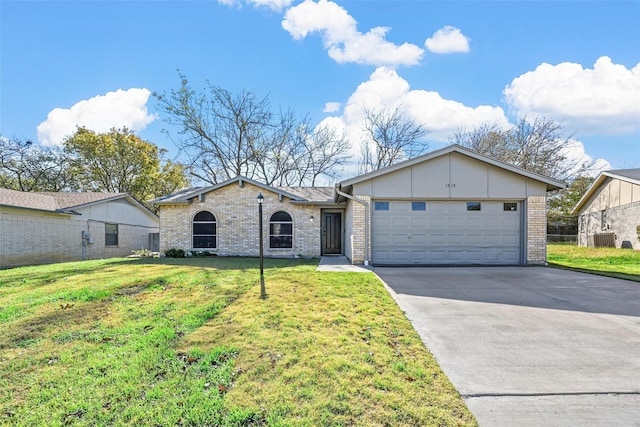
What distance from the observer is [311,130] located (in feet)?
89.5

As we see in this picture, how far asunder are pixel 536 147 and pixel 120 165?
34.5 m

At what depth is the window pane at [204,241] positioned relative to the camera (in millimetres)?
14750

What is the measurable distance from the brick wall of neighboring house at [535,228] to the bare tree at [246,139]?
18011mm

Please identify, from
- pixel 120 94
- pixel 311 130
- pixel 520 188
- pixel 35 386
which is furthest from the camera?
pixel 311 130

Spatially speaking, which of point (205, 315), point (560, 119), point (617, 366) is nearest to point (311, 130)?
point (560, 119)

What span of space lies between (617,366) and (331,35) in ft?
49.5

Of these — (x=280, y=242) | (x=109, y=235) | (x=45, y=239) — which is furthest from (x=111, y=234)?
(x=280, y=242)

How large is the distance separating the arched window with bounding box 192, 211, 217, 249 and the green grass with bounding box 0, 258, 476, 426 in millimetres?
8384

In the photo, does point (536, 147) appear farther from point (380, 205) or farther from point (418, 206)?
point (380, 205)

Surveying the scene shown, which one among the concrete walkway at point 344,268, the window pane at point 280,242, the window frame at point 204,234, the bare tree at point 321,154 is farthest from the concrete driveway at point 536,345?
the bare tree at point 321,154

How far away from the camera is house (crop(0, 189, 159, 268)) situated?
13.8 metres

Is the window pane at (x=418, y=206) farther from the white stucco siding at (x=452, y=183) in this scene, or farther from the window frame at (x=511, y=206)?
the window frame at (x=511, y=206)

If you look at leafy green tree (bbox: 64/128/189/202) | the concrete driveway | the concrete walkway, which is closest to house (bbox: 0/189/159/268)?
leafy green tree (bbox: 64/128/189/202)

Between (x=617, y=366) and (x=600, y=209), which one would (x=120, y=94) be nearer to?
(x=617, y=366)
